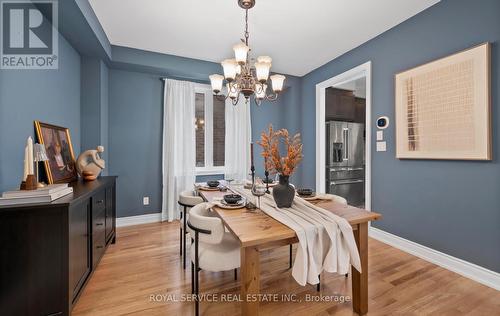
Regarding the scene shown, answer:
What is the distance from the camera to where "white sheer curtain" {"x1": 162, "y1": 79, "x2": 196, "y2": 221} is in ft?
11.6

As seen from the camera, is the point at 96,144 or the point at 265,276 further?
the point at 96,144

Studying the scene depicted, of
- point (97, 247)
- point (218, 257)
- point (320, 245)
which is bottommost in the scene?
point (97, 247)

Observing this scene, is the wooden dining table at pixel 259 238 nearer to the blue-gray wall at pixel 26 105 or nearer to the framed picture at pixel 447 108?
the framed picture at pixel 447 108

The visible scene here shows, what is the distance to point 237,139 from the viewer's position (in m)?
4.00

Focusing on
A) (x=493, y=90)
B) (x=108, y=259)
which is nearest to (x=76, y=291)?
(x=108, y=259)

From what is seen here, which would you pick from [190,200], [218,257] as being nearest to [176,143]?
[190,200]

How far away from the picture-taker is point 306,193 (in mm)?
Result: 2086

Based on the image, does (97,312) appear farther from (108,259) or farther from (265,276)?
(265,276)

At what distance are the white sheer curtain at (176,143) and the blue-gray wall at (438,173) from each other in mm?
2737

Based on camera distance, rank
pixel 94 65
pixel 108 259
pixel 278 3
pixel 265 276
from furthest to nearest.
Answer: pixel 94 65, pixel 108 259, pixel 278 3, pixel 265 276

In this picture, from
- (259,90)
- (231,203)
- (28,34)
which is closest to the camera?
(231,203)

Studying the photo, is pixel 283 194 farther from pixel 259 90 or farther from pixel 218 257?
pixel 259 90

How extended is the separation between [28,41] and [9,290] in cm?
205

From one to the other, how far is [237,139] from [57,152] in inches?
99.5
